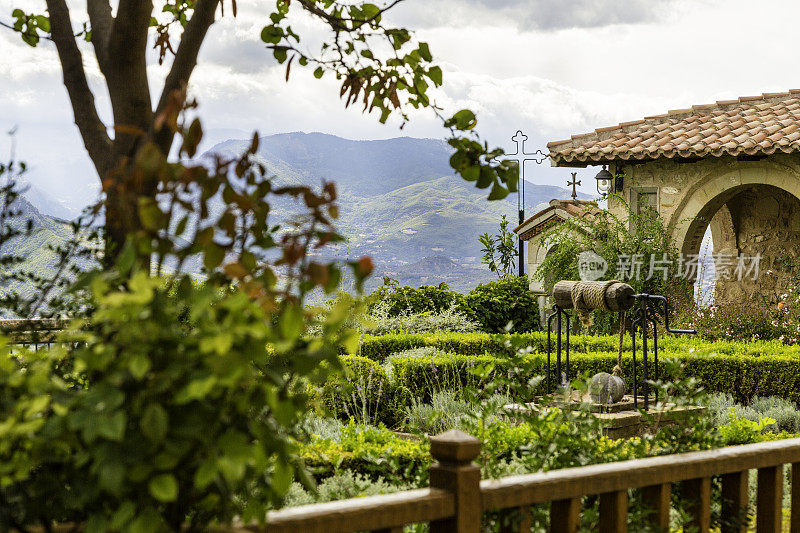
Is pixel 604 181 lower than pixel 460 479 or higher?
higher

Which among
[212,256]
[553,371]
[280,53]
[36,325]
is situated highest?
[280,53]

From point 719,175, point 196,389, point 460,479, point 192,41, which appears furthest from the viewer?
point 719,175

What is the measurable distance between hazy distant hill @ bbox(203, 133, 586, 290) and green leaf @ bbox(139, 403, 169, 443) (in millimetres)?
58083

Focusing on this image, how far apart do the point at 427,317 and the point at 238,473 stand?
9.24 meters

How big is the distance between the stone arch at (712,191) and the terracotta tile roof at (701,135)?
0.52 metres

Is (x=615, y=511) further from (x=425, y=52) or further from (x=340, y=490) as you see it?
(x=425, y=52)

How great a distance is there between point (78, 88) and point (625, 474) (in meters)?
2.33

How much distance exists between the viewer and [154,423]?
1251 mm

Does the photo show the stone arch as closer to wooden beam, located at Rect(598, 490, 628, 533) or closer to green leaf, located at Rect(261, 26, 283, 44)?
green leaf, located at Rect(261, 26, 283, 44)

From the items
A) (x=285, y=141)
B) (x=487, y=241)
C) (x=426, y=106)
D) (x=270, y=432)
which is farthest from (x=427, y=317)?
(x=285, y=141)

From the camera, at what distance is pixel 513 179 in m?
2.60

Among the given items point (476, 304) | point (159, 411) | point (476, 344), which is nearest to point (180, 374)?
point (159, 411)

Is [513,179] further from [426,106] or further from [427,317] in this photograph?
[427,317]

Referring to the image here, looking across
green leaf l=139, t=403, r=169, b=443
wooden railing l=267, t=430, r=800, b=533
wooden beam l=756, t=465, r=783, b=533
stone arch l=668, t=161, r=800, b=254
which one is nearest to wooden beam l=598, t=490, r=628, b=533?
wooden railing l=267, t=430, r=800, b=533
